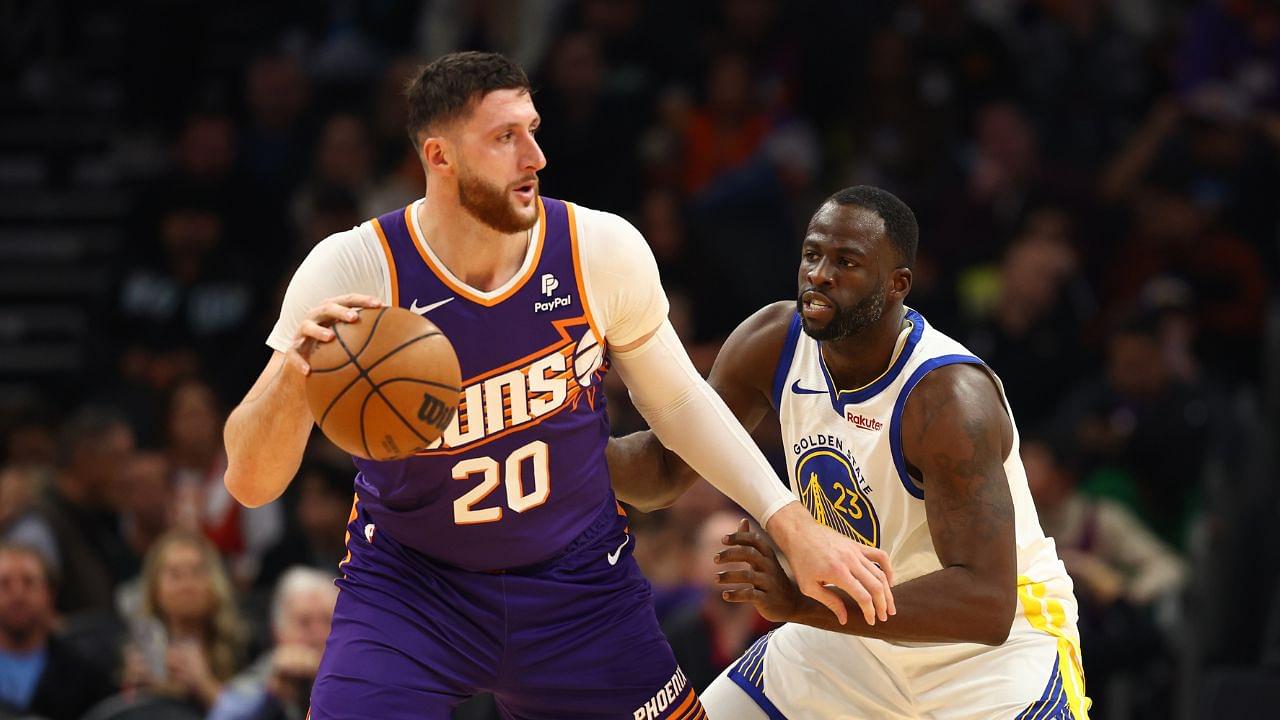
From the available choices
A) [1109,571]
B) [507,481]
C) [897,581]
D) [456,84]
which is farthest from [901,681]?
[1109,571]

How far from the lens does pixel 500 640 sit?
468cm

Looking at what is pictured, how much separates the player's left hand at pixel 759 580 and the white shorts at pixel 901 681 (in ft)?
1.77

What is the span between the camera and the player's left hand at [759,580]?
450 cm

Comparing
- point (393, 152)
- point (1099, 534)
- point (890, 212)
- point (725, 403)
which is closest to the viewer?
point (890, 212)

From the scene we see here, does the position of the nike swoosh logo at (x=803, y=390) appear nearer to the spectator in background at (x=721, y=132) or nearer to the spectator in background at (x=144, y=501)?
the spectator in background at (x=144, y=501)

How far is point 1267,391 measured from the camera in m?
9.27

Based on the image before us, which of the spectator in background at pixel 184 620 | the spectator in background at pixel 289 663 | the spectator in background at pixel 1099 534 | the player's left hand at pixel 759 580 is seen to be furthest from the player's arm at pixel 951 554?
the spectator in background at pixel 184 620

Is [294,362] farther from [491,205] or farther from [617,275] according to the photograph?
[617,275]

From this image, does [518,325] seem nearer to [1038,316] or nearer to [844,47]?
[1038,316]

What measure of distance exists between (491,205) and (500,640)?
1.19 metres

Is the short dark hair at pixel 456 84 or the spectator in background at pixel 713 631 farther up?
the short dark hair at pixel 456 84

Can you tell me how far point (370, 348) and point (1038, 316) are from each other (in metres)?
6.43

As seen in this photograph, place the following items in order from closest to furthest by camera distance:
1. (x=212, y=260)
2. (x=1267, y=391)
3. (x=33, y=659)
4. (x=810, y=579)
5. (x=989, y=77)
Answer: (x=810, y=579) < (x=33, y=659) < (x=1267, y=391) < (x=212, y=260) < (x=989, y=77)

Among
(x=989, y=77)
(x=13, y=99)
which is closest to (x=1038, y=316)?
(x=989, y=77)
